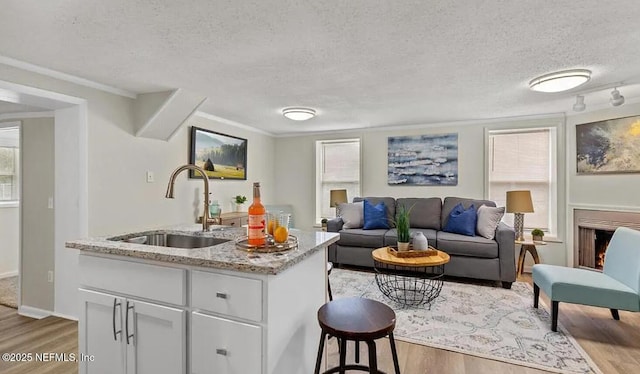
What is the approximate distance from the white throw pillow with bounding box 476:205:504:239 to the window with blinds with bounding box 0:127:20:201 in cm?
626

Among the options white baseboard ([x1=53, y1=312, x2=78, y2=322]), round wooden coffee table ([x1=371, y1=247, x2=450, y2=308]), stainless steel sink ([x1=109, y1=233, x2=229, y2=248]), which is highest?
stainless steel sink ([x1=109, y1=233, x2=229, y2=248])

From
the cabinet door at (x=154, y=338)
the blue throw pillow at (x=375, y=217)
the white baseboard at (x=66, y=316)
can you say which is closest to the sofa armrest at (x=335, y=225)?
the blue throw pillow at (x=375, y=217)

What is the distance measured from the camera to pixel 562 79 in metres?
2.66

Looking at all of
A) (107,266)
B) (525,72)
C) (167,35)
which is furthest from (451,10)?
(107,266)

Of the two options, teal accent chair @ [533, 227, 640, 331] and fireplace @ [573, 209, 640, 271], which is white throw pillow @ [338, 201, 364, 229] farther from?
fireplace @ [573, 209, 640, 271]

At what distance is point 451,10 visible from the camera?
1687 millimetres

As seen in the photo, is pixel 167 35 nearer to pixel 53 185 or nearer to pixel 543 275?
pixel 53 185

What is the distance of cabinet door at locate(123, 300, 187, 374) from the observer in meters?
1.41

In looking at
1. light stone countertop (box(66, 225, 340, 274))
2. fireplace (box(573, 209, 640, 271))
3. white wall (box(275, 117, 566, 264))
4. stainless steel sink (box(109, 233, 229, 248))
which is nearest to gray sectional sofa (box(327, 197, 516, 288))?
white wall (box(275, 117, 566, 264))

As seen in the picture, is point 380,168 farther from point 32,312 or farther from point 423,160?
point 32,312

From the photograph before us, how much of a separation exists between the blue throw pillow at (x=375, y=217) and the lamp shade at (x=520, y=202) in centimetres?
161

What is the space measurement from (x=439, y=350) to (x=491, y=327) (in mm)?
659

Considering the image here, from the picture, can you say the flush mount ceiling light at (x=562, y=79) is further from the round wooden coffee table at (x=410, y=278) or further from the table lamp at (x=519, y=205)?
the round wooden coffee table at (x=410, y=278)

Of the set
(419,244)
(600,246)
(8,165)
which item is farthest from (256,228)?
(8,165)
